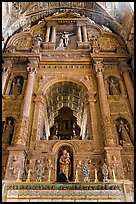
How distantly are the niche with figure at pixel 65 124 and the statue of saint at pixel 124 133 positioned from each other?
24.6 feet

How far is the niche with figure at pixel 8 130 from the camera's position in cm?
1136

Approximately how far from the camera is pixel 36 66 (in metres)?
14.6

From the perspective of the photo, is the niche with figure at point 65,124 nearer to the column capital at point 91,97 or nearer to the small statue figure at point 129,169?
the column capital at point 91,97

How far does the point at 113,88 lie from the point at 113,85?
28cm

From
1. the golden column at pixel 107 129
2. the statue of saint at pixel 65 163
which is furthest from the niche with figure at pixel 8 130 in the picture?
the golden column at pixel 107 129

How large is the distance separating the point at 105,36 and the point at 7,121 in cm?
1012

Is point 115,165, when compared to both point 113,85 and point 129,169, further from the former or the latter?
point 113,85

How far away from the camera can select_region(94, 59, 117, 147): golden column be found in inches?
422

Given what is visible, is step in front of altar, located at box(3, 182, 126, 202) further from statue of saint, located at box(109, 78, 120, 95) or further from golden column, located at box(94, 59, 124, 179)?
statue of saint, located at box(109, 78, 120, 95)

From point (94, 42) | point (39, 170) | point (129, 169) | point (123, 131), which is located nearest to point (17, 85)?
point (94, 42)

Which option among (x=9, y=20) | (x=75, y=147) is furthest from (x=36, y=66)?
(x=75, y=147)

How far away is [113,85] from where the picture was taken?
14336 millimetres

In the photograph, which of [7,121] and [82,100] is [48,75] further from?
[7,121]

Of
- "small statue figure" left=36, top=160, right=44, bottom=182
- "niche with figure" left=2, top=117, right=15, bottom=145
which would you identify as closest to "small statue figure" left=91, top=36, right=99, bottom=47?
"niche with figure" left=2, top=117, right=15, bottom=145
